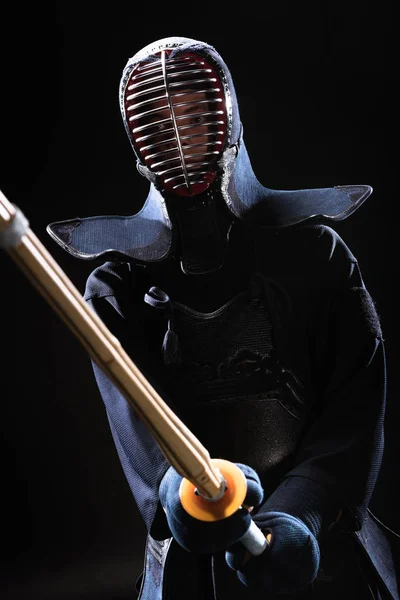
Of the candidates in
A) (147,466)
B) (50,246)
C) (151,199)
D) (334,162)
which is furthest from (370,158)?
(147,466)

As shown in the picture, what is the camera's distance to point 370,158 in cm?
186

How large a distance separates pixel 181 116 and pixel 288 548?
668 mm

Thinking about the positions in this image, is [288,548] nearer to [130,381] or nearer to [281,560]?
[281,560]

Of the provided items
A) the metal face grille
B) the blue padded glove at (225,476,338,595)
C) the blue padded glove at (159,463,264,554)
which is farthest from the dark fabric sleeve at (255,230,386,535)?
the metal face grille

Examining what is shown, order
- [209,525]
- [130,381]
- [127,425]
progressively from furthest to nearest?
[127,425], [209,525], [130,381]

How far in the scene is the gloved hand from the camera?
1.11 m

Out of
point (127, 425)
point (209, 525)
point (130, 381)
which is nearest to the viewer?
point (130, 381)

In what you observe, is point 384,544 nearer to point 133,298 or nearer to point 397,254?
point 133,298

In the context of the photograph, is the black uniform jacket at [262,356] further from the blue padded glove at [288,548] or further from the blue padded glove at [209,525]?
the blue padded glove at [209,525]

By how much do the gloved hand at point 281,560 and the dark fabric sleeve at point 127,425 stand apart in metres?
0.14

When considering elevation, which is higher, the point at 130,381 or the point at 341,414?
the point at 130,381

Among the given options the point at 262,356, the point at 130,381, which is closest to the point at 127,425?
the point at 262,356

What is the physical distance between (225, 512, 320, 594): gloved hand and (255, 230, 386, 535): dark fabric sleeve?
0.04 m

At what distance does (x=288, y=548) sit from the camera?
1118 millimetres
